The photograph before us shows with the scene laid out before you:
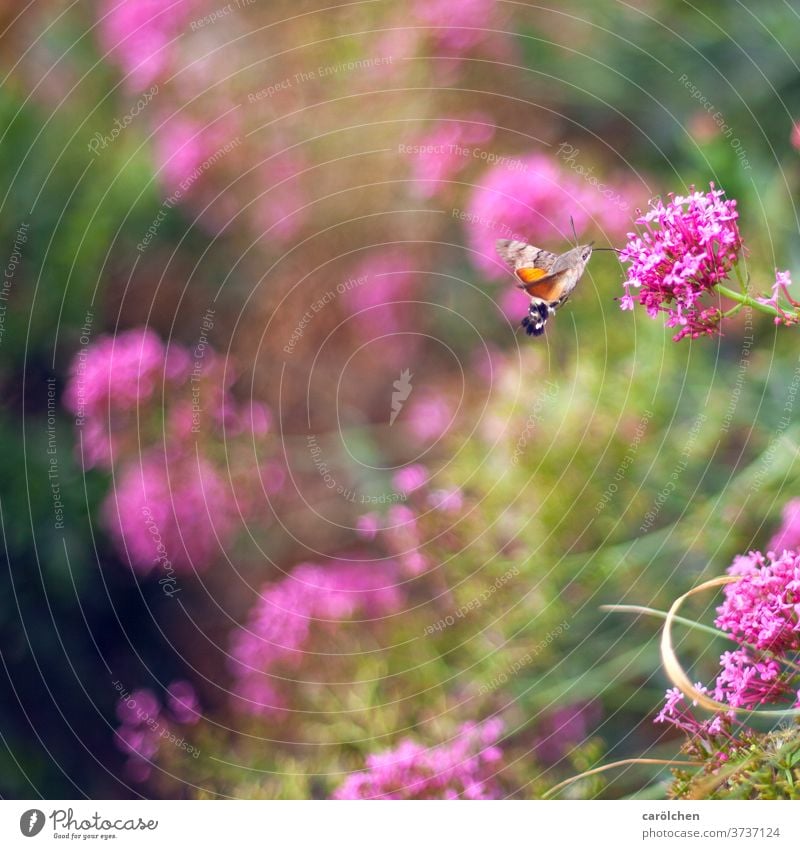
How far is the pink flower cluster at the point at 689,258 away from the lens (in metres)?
1.16

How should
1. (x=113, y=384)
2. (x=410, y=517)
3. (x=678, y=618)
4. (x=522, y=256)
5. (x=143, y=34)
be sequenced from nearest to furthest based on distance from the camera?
(x=678, y=618)
(x=522, y=256)
(x=113, y=384)
(x=410, y=517)
(x=143, y=34)

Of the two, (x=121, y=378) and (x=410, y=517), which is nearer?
(x=121, y=378)

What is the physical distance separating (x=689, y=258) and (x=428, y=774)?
105 centimetres

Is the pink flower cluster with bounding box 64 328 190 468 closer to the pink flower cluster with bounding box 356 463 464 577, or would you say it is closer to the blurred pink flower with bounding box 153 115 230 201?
the blurred pink flower with bounding box 153 115 230 201

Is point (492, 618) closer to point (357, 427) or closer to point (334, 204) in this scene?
point (357, 427)

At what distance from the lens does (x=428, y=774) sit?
1.64 meters

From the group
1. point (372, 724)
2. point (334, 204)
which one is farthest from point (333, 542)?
point (334, 204)

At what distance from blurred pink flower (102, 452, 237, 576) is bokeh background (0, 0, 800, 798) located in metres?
0.01

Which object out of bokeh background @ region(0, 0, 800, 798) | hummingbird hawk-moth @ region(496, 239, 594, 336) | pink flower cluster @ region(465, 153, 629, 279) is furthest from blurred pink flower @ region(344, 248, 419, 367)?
hummingbird hawk-moth @ region(496, 239, 594, 336)

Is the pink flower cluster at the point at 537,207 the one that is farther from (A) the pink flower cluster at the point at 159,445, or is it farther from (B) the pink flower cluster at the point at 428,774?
(B) the pink flower cluster at the point at 428,774

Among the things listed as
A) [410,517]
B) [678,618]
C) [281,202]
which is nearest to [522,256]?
[678,618]

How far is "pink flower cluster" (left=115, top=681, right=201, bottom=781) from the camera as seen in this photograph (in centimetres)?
223

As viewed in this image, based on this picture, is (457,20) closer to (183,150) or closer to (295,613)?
(183,150)

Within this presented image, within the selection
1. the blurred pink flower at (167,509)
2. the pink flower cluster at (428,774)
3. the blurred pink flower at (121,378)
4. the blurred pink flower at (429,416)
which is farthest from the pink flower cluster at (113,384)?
the pink flower cluster at (428,774)
